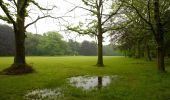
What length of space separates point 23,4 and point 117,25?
14.7 metres

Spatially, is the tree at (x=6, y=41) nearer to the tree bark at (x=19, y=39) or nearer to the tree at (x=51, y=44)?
the tree at (x=51, y=44)

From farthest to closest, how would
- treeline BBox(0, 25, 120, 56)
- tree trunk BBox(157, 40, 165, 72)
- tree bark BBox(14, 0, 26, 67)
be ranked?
treeline BBox(0, 25, 120, 56), tree bark BBox(14, 0, 26, 67), tree trunk BBox(157, 40, 165, 72)

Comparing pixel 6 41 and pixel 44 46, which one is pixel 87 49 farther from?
pixel 6 41

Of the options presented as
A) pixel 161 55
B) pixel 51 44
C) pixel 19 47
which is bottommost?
pixel 161 55

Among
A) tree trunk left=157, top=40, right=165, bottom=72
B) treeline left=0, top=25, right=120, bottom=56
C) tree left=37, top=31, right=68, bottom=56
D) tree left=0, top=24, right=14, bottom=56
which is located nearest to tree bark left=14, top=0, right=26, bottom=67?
tree trunk left=157, top=40, right=165, bottom=72

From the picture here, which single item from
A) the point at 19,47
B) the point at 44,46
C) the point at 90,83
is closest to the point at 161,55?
the point at 90,83

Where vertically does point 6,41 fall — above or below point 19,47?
above

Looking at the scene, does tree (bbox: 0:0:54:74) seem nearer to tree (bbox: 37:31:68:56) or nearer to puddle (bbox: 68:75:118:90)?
puddle (bbox: 68:75:118:90)

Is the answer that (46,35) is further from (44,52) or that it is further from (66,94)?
(66,94)

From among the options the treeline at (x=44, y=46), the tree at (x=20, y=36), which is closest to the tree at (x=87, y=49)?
the treeline at (x=44, y=46)

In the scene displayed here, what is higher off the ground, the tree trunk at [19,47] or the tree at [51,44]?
the tree at [51,44]

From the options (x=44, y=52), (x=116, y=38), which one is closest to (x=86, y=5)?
(x=116, y=38)

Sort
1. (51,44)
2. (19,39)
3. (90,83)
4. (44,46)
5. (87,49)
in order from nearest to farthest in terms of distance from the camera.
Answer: (90,83) < (19,39) < (44,46) < (51,44) < (87,49)

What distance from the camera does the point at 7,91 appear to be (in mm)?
11891
